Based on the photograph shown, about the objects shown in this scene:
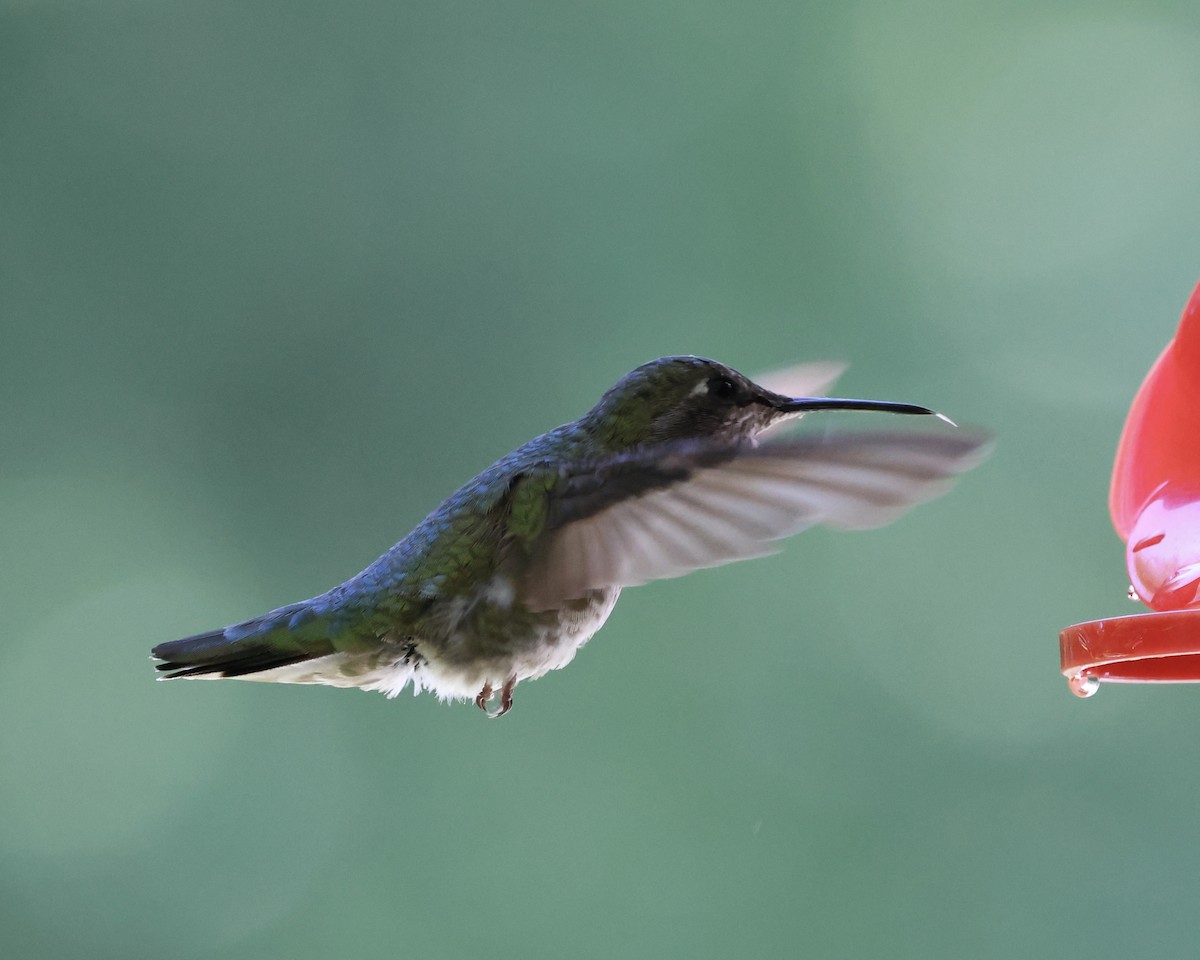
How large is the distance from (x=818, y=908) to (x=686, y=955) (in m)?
0.48

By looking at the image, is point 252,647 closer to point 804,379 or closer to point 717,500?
point 717,500

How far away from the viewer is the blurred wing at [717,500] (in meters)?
1.64

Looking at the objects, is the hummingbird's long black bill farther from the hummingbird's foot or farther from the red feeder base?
the hummingbird's foot

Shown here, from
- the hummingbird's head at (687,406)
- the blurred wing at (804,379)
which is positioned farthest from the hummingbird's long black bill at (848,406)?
the blurred wing at (804,379)

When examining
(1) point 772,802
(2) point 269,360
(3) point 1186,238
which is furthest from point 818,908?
(3) point 1186,238

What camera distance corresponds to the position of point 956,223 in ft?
18.6

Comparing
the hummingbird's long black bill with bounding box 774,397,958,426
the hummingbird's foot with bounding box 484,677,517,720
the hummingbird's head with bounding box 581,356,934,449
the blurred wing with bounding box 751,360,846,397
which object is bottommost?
the hummingbird's foot with bounding box 484,677,517,720

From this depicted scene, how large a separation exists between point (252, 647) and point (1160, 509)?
148cm

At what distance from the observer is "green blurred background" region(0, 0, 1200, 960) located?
14.9 ft

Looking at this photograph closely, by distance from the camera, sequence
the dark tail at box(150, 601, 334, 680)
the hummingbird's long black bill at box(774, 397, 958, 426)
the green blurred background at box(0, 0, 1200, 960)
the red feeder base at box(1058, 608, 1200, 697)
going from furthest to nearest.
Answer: the green blurred background at box(0, 0, 1200, 960), the dark tail at box(150, 601, 334, 680), the hummingbird's long black bill at box(774, 397, 958, 426), the red feeder base at box(1058, 608, 1200, 697)

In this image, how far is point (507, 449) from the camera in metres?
4.84

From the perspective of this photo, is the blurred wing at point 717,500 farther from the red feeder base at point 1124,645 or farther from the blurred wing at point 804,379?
the blurred wing at point 804,379

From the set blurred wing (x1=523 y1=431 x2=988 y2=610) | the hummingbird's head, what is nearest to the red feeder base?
blurred wing (x1=523 y1=431 x2=988 y2=610)

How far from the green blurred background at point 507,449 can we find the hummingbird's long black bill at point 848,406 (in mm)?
2448
